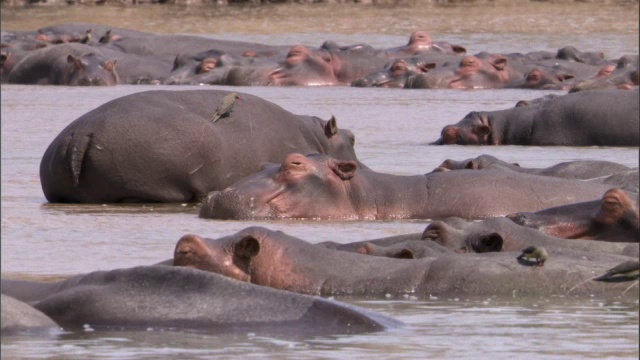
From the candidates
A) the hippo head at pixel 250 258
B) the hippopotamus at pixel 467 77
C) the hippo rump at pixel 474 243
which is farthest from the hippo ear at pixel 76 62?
the hippo head at pixel 250 258

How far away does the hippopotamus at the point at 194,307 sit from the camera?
5.20 metres

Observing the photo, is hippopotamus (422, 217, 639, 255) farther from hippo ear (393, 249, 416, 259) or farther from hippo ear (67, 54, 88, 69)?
hippo ear (67, 54, 88, 69)

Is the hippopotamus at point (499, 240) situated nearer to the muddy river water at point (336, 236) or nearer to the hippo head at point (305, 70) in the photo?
the muddy river water at point (336, 236)

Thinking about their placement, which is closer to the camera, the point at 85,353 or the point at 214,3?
the point at 85,353

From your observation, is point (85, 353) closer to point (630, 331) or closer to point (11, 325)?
point (11, 325)

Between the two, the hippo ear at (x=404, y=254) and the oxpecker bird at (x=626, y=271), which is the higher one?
the oxpecker bird at (x=626, y=271)

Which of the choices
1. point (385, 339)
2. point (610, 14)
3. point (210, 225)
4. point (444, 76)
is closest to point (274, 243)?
point (385, 339)

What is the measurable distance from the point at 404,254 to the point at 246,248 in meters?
0.71

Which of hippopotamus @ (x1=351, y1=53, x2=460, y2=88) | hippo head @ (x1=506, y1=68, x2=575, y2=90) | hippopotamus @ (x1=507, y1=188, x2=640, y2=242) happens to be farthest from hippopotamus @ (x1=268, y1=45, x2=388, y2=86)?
hippopotamus @ (x1=507, y1=188, x2=640, y2=242)

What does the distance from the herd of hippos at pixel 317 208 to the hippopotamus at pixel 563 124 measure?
1 centimetres

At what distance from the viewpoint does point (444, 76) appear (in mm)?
19234

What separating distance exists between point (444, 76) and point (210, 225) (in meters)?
11.3

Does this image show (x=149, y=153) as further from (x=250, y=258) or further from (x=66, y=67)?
(x=66, y=67)

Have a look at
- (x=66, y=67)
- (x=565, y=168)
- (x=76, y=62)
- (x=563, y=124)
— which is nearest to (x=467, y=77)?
(x=76, y=62)
